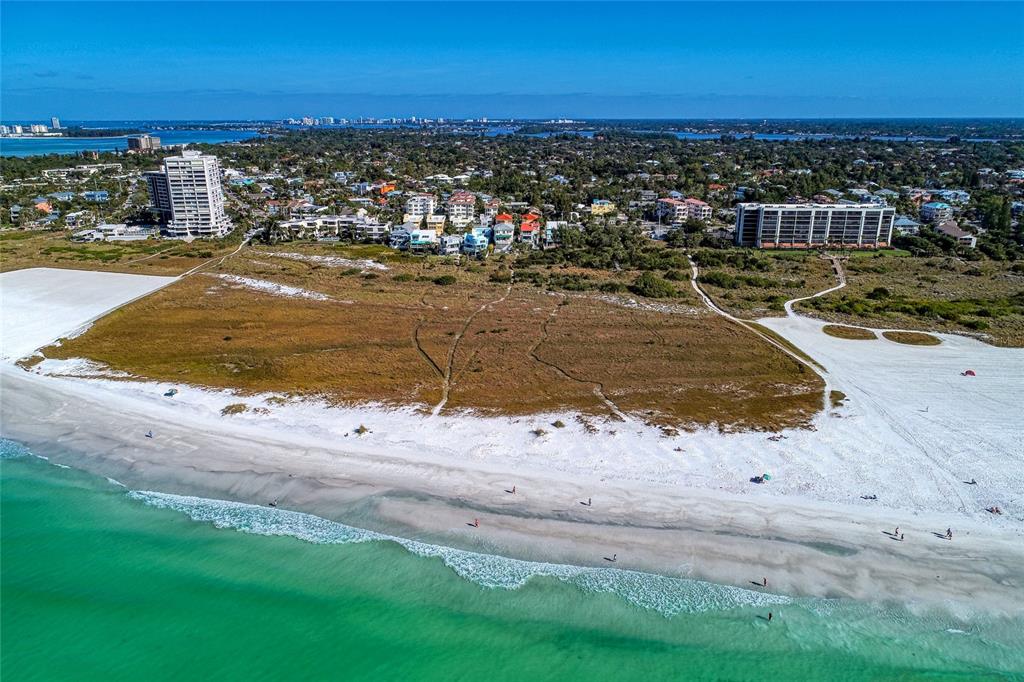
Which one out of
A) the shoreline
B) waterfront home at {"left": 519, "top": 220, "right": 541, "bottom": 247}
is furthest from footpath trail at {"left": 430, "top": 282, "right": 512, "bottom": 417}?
waterfront home at {"left": 519, "top": 220, "right": 541, "bottom": 247}

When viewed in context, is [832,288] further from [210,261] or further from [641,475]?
[210,261]

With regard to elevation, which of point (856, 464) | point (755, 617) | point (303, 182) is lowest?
point (755, 617)

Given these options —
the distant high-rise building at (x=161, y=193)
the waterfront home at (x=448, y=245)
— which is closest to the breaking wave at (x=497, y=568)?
the waterfront home at (x=448, y=245)

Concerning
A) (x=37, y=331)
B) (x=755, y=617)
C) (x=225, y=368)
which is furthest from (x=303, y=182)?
(x=755, y=617)

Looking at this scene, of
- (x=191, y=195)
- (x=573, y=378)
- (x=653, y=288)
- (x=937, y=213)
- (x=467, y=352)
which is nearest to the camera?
(x=573, y=378)

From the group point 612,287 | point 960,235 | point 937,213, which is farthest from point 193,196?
point 937,213

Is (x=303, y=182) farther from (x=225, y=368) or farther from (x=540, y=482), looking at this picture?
(x=540, y=482)

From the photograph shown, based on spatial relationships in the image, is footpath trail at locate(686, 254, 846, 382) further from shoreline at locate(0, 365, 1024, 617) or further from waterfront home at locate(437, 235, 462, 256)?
waterfront home at locate(437, 235, 462, 256)

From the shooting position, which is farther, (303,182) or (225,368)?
(303,182)
